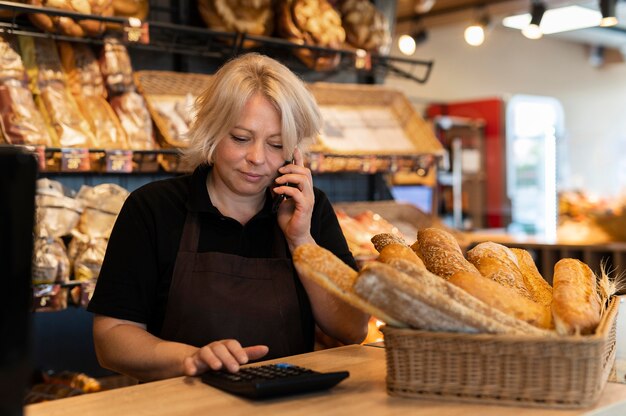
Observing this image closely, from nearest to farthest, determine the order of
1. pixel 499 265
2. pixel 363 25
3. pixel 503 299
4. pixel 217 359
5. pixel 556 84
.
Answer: pixel 503 299 < pixel 217 359 < pixel 499 265 < pixel 363 25 < pixel 556 84

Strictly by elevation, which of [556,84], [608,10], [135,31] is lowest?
[135,31]

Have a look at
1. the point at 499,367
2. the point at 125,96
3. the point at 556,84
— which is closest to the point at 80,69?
the point at 125,96

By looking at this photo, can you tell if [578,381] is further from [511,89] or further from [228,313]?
[511,89]

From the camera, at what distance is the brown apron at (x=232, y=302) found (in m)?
1.92

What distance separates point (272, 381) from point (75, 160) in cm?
163

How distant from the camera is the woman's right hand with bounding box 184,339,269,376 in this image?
148 centimetres

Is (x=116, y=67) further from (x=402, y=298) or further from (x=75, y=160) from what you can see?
(x=402, y=298)

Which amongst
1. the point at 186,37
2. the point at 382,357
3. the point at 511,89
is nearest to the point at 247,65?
the point at 382,357

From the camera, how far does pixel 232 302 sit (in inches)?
76.0

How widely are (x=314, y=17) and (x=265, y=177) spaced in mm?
1818

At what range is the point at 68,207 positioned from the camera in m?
2.78

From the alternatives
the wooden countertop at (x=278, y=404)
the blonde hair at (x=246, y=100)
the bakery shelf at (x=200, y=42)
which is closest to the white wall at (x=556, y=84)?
the bakery shelf at (x=200, y=42)

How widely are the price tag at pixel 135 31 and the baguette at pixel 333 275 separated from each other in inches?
71.5

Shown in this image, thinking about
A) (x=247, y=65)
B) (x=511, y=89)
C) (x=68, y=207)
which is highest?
(x=511, y=89)
